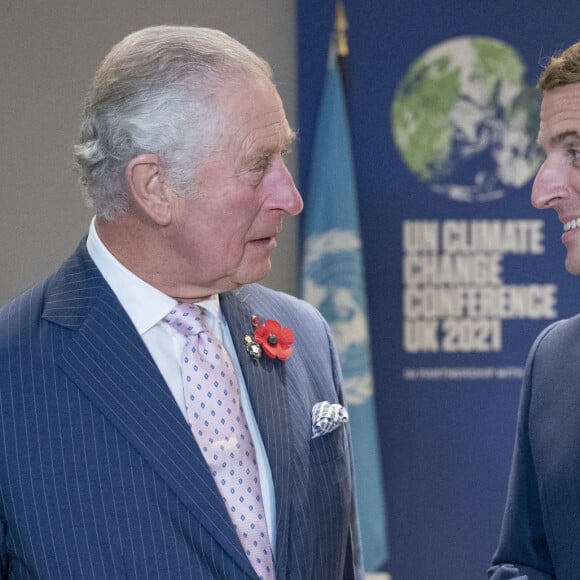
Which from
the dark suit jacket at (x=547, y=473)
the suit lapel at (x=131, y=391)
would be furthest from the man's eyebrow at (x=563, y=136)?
the suit lapel at (x=131, y=391)

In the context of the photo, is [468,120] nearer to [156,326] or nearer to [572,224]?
[572,224]

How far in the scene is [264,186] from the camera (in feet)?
6.18

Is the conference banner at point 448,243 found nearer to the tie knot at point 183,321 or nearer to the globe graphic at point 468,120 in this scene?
the globe graphic at point 468,120

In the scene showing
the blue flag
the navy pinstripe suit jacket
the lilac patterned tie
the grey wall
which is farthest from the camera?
the grey wall

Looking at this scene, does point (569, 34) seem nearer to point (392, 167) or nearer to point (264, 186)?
point (392, 167)

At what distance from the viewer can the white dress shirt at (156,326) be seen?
185 cm

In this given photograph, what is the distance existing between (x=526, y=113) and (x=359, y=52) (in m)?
0.67

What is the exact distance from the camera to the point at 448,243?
12.7 feet

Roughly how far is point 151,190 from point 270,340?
0.38 m

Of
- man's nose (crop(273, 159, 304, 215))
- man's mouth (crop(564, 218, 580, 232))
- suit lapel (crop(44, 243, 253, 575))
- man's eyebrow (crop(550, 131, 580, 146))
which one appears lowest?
suit lapel (crop(44, 243, 253, 575))

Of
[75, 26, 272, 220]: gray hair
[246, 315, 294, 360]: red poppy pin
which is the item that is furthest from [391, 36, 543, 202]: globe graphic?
[75, 26, 272, 220]: gray hair

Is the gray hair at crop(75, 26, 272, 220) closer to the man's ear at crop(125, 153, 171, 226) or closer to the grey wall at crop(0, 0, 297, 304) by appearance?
the man's ear at crop(125, 153, 171, 226)

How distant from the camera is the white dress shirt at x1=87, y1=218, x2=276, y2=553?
1850 mm

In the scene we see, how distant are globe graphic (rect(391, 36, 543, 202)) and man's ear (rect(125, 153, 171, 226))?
214 centimetres
